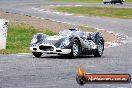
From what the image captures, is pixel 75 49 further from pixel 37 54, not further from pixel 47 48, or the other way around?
pixel 37 54

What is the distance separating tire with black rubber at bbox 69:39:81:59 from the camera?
54.1 feet

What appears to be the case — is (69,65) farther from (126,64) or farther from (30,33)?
(30,33)

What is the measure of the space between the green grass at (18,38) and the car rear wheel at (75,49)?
7.74ft

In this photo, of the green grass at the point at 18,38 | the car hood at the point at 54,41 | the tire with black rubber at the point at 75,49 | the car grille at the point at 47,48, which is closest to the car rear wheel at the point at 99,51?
the tire with black rubber at the point at 75,49

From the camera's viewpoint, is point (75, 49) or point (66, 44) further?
point (75, 49)

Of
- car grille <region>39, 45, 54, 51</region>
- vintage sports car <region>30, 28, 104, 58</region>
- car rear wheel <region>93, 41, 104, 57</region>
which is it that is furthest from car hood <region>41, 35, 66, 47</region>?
car rear wheel <region>93, 41, 104, 57</region>

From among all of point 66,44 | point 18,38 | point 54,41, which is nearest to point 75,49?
point 66,44

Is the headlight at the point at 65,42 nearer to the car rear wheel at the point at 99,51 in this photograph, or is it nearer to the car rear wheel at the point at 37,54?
the car rear wheel at the point at 37,54

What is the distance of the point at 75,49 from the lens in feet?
55.0

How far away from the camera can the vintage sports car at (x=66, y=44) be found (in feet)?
53.4

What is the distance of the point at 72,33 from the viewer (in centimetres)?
1719

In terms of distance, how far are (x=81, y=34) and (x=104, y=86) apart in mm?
8587

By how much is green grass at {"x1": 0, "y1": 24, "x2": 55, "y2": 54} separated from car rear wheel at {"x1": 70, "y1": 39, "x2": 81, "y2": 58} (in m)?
2.36

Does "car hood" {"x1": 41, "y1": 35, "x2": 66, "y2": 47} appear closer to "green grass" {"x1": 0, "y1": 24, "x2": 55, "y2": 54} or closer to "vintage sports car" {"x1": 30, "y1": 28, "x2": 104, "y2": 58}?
"vintage sports car" {"x1": 30, "y1": 28, "x2": 104, "y2": 58}
